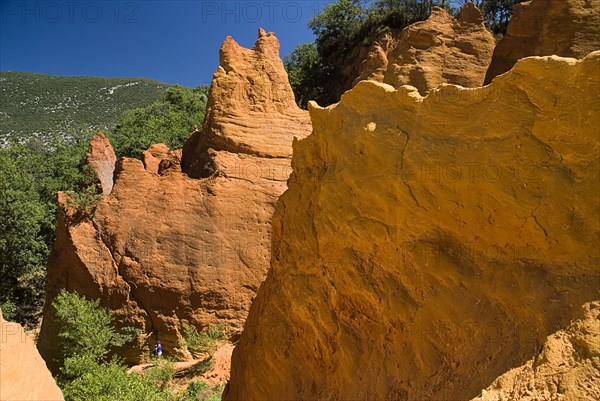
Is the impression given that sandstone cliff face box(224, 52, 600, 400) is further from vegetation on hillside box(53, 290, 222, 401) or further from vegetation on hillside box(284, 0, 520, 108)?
vegetation on hillside box(284, 0, 520, 108)

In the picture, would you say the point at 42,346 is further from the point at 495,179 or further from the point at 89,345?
the point at 495,179

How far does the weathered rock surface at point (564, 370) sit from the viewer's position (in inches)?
126

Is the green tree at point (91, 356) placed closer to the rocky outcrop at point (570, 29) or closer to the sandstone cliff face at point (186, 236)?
the sandstone cliff face at point (186, 236)

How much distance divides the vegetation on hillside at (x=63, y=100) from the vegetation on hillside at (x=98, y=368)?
4874 centimetres

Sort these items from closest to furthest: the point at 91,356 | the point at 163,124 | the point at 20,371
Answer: the point at 20,371 < the point at 91,356 < the point at 163,124

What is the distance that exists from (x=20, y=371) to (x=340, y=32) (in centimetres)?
2721

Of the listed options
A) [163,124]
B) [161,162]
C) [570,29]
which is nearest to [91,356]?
[161,162]

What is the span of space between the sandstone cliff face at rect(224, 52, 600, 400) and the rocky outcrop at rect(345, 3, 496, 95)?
4849 millimetres

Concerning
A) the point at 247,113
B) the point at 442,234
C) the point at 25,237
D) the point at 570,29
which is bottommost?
the point at 25,237

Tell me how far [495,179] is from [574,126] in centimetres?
73

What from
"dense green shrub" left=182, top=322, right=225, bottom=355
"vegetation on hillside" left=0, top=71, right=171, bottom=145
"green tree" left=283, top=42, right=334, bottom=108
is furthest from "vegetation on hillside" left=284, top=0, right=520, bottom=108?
"vegetation on hillside" left=0, top=71, right=171, bottom=145

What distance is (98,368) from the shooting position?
34.5 ft

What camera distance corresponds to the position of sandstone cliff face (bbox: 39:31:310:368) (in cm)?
1255

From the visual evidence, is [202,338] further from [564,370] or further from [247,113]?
[564,370]
